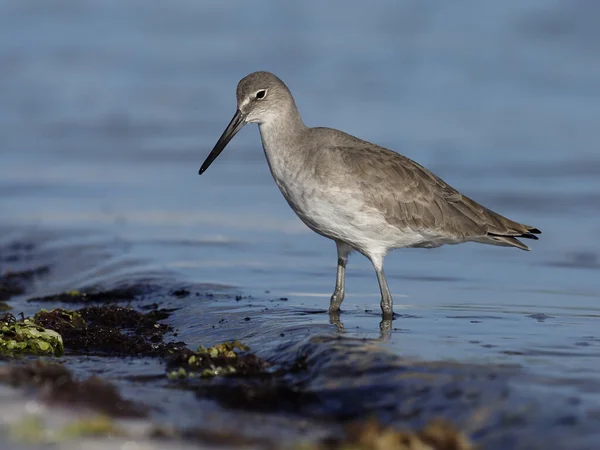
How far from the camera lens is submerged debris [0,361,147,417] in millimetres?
5762

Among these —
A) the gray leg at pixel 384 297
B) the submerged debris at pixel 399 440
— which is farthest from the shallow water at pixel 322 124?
the submerged debris at pixel 399 440

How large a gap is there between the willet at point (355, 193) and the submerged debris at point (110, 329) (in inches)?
60.3

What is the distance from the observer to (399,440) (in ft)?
17.0

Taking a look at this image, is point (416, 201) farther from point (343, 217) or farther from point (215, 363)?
point (215, 363)

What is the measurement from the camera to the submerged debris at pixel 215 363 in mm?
6684

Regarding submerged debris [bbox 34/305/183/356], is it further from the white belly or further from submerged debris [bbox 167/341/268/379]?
the white belly

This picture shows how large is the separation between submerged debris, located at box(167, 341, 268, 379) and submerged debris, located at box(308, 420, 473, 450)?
1525 millimetres

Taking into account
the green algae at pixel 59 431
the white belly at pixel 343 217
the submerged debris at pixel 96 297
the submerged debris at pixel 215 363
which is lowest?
the green algae at pixel 59 431

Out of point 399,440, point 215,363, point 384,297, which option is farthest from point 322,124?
point 399,440

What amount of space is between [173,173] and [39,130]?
3.82 meters

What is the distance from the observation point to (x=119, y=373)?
688cm

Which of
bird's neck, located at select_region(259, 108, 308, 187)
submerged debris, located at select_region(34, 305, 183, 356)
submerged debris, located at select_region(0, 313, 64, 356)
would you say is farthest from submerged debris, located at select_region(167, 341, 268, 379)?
bird's neck, located at select_region(259, 108, 308, 187)

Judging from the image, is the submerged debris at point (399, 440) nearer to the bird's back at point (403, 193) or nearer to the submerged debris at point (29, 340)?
the submerged debris at point (29, 340)

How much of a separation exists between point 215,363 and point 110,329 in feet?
4.60
